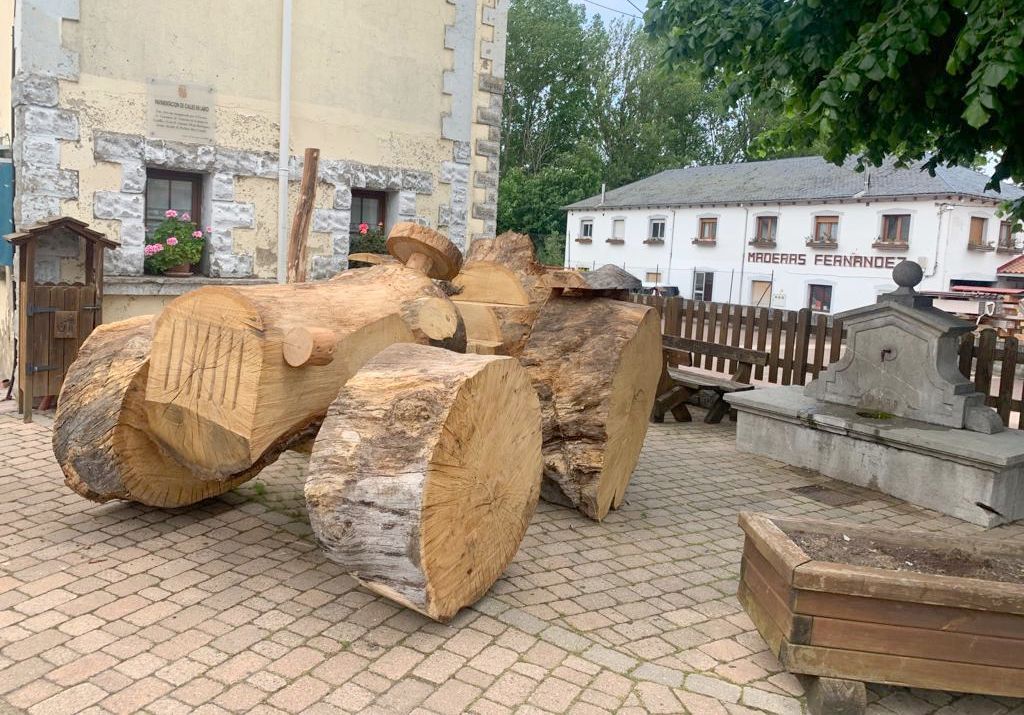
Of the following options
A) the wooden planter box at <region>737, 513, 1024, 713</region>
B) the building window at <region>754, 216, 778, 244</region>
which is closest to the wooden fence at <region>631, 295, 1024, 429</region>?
the wooden planter box at <region>737, 513, 1024, 713</region>

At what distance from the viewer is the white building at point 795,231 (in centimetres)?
2627

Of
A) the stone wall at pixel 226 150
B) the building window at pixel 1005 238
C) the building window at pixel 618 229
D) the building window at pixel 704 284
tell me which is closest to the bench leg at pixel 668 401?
the stone wall at pixel 226 150

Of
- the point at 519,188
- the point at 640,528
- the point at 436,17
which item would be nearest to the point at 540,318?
the point at 640,528

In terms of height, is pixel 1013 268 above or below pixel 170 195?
above

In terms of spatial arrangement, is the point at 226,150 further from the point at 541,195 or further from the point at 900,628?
the point at 541,195

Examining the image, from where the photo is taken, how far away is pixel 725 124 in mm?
46469

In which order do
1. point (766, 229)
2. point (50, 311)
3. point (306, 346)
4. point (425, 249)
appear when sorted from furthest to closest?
point (766, 229)
point (50, 311)
point (425, 249)
point (306, 346)

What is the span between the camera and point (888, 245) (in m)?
27.0

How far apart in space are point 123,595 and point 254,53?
6.16 meters

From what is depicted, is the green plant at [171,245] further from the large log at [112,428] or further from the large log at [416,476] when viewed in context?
the large log at [416,476]

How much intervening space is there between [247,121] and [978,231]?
25.1 meters

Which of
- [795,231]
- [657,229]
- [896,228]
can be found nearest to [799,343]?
[896,228]

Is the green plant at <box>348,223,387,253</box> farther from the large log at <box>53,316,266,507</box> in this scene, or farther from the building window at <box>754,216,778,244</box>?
the building window at <box>754,216,778,244</box>

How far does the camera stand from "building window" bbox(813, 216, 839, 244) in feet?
94.6
